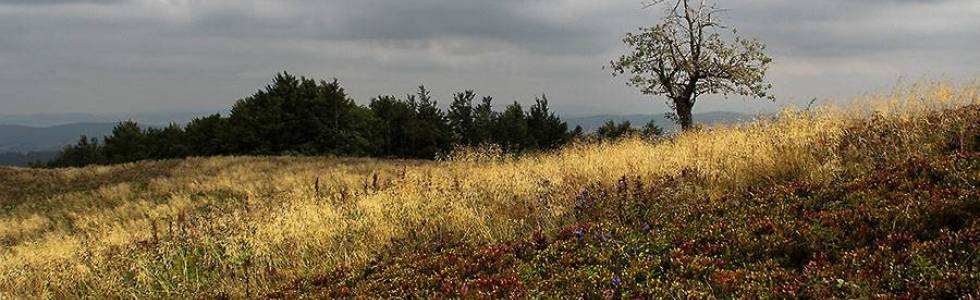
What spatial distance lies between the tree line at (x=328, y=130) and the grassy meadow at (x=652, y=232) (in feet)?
97.6

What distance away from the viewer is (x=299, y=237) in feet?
27.3

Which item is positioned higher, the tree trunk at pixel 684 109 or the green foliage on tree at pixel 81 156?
the tree trunk at pixel 684 109

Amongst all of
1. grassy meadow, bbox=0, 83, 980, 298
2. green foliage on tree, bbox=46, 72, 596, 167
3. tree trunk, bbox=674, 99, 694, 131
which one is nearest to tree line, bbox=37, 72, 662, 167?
green foliage on tree, bbox=46, 72, 596, 167

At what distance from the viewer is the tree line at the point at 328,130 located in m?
53.5

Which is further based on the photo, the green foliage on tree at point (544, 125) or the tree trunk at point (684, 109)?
the green foliage on tree at point (544, 125)

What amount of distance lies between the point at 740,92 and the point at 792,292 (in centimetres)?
2057

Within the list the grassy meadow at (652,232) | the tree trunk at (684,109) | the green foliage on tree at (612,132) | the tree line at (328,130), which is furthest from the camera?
the tree line at (328,130)

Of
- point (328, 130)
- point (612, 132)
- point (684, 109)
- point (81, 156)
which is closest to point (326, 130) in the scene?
point (328, 130)

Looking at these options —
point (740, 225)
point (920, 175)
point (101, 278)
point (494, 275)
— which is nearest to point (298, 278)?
point (494, 275)

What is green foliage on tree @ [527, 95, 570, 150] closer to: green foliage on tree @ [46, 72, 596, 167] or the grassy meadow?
green foliage on tree @ [46, 72, 596, 167]

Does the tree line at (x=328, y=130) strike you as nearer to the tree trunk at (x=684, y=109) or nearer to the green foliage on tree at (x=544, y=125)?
the green foliage on tree at (x=544, y=125)

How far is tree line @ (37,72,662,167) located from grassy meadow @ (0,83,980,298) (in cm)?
2976

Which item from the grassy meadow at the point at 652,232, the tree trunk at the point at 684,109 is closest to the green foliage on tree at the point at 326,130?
the tree trunk at the point at 684,109

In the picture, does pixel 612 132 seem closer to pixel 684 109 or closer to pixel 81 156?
pixel 684 109
